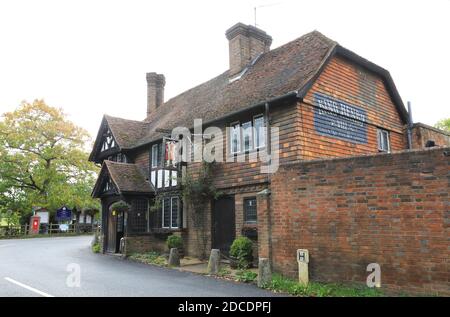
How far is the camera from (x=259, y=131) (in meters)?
13.0

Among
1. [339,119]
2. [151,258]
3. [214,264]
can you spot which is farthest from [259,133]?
[151,258]

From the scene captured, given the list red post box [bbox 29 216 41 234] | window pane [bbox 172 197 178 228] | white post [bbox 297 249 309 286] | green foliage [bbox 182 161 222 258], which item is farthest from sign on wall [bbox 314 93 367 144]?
red post box [bbox 29 216 41 234]

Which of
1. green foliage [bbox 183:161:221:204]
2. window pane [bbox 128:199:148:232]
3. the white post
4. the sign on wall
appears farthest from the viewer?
window pane [bbox 128:199:148:232]

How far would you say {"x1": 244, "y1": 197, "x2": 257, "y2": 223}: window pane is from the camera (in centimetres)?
1282

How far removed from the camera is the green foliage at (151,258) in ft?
46.6

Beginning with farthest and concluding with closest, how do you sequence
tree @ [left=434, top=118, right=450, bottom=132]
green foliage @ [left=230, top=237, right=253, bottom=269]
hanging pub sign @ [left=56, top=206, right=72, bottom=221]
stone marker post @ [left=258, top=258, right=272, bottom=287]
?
tree @ [left=434, top=118, right=450, bottom=132]
hanging pub sign @ [left=56, top=206, right=72, bottom=221]
green foliage @ [left=230, top=237, right=253, bottom=269]
stone marker post @ [left=258, top=258, right=272, bottom=287]

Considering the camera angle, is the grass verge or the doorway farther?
the doorway

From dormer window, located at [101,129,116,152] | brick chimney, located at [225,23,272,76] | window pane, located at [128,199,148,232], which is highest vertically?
brick chimney, located at [225,23,272,76]

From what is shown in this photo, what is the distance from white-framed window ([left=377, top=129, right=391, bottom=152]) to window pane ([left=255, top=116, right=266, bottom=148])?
5.03 meters

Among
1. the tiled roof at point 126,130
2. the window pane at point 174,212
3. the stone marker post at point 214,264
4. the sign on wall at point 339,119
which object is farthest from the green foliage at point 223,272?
the tiled roof at point 126,130

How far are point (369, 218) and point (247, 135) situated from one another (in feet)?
19.1

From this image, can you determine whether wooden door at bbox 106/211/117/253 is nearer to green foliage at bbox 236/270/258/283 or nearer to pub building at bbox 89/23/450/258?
pub building at bbox 89/23/450/258

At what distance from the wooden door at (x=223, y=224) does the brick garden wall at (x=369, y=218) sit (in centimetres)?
349

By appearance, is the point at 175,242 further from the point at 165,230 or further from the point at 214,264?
the point at 214,264
